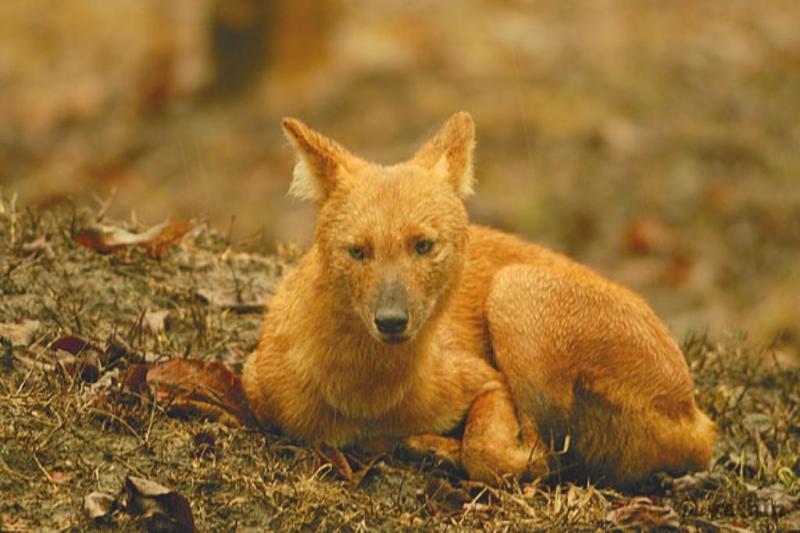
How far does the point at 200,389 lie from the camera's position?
617 centimetres

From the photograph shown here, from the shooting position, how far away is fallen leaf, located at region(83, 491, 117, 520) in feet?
16.6

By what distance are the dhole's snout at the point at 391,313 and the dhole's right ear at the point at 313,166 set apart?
68 cm

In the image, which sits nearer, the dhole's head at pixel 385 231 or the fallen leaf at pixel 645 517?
the dhole's head at pixel 385 231

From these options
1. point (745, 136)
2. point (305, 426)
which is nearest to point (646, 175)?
point (745, 136)

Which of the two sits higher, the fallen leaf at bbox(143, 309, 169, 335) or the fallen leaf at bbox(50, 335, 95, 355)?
the fallen leaf at bbox(50, 335, 95, 355)

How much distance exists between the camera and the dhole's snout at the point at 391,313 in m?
5.59

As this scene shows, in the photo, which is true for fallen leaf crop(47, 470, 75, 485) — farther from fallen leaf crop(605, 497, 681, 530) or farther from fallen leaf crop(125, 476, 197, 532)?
fallen leaf crop(605, 497, 681, 530)

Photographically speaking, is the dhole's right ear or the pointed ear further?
the pointed ear

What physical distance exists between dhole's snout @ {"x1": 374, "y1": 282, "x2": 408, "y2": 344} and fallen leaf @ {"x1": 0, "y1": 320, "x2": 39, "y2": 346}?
5.65 ft

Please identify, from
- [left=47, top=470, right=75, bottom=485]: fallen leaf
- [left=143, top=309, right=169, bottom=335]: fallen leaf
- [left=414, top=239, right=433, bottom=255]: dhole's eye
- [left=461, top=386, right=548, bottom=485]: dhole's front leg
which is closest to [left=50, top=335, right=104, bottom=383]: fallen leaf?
[left=143, top=309, right=169, bottom=335]: fallen leaf

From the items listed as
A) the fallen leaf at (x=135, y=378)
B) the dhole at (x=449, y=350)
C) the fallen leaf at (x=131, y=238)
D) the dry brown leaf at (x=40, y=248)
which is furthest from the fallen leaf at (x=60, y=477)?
the fallen leaf at (x=131, y=238)

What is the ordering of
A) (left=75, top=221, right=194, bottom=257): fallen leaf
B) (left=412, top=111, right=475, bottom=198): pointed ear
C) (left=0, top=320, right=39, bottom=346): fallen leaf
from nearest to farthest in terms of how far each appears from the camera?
1. (left=0, top=320, right=39, bottom=346): fallen leaf
2. (left=412, top=111, right=475, bottom=198): pointed ear
3. (left=75, top=221, right=194, bottom=257): fallen leaf

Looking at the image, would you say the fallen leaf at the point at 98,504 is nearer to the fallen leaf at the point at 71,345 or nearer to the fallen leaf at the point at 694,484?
the fallen leaf at the point at 71,345

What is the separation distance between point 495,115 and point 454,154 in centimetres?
852
